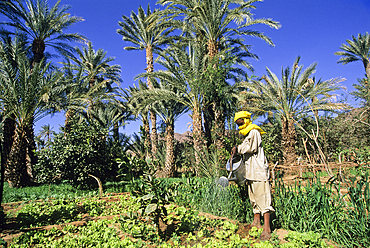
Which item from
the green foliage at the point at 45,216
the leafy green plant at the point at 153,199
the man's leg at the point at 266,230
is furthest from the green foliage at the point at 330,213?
the green foliage at the point at 45,216

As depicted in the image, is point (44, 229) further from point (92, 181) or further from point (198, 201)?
point (92, 181)

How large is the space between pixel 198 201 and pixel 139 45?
595 inches

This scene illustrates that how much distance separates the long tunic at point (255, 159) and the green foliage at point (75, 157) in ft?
22.4

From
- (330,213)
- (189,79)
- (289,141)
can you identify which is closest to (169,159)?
(189,79)

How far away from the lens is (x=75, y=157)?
8.96m

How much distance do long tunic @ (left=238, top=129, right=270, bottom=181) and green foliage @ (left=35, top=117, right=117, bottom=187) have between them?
6826 millimetres

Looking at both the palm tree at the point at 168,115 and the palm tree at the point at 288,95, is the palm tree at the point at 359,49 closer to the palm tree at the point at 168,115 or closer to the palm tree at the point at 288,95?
the palm tree at the point at 288,95

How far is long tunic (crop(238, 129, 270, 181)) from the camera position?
3428 mm

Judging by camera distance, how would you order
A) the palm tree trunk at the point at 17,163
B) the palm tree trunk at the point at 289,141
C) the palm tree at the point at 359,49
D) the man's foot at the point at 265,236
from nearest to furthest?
the man's foot at the point at 265,236 < the palm tree trunk at the point at 17,163 < the palm tree trunk at the point at 289,141 < the palm tree at the point at 359,49

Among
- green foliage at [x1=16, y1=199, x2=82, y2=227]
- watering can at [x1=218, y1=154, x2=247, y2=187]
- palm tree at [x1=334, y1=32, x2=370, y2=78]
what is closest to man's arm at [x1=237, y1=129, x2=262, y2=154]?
watering can at [x1=218, y1=154, x2=247, y2=187]

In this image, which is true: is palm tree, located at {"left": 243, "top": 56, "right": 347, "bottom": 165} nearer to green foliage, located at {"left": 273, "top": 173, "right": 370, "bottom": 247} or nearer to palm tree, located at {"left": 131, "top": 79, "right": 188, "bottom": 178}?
palm tree, located at {"left": 131, "top": 79, "right": 188, "bottom": 178}

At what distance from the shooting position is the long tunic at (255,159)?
343 centimetres

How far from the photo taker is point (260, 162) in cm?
347

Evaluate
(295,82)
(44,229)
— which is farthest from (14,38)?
(295,82)
